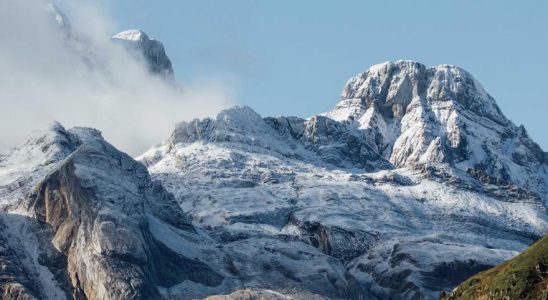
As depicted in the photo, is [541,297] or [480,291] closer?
[541,297]

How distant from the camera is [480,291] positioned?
199000 mm

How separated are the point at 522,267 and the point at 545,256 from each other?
342cm

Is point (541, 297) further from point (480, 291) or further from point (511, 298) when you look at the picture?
point (480, 291)

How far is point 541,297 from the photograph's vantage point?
182 m

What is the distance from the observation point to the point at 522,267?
195m

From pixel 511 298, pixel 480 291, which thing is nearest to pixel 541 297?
pixel 511 298

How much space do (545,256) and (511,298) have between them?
11730mm

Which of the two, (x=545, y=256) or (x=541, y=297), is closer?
(x=541, y=297)

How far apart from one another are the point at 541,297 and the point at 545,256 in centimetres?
1496

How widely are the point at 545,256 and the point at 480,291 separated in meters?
9.85

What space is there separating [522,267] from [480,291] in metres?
7.12

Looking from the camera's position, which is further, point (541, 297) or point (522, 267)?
point (522, 267)

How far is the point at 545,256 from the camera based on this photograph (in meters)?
196
